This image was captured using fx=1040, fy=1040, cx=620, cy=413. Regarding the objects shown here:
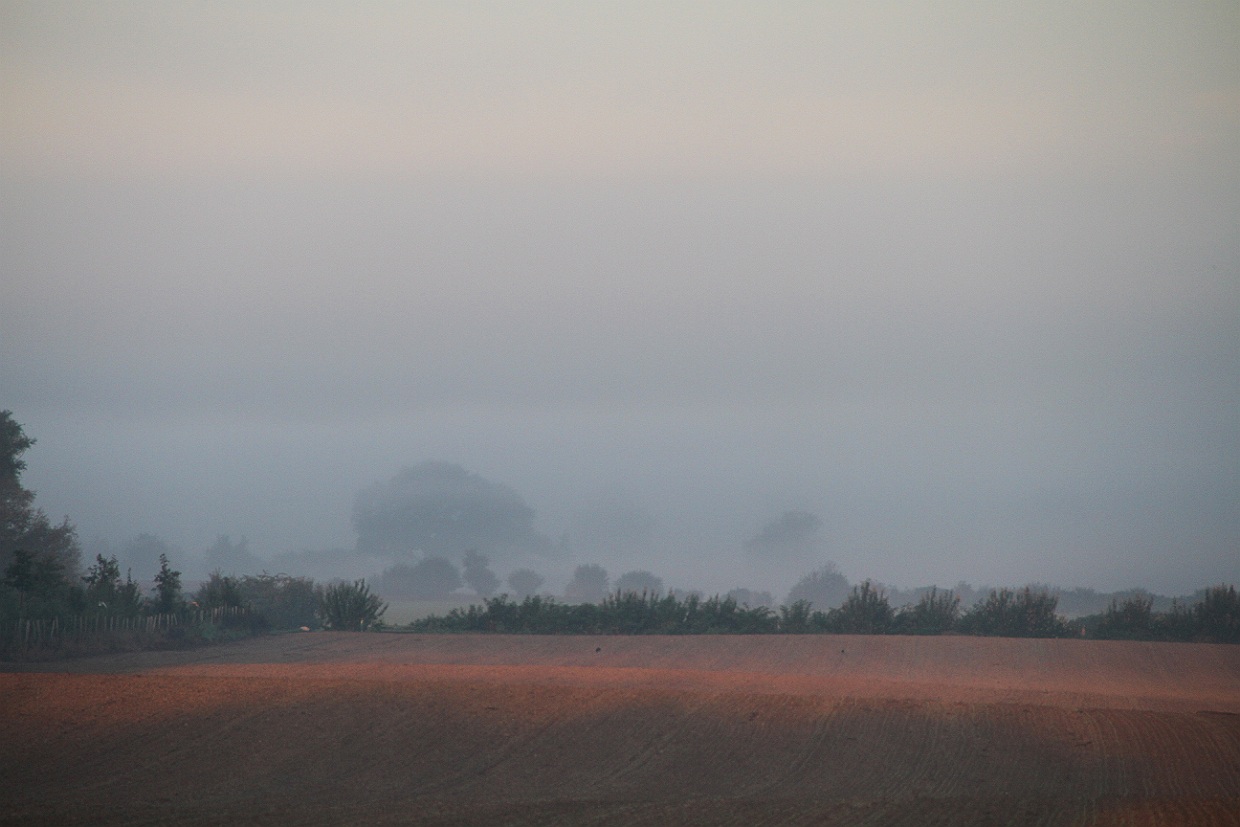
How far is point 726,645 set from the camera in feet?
105

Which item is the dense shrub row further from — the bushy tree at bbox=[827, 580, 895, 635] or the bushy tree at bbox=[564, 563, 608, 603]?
the bushy tree at bbox=[564, 563, 608, 603]

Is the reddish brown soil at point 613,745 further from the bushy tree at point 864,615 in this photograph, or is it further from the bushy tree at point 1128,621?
the bushy tree at point 864,615

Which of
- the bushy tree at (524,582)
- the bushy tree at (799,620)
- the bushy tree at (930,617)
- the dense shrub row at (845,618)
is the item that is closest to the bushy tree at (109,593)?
the dense shrub row at (845,618)

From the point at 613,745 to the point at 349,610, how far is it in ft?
74.6

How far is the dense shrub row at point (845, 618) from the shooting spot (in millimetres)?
33906

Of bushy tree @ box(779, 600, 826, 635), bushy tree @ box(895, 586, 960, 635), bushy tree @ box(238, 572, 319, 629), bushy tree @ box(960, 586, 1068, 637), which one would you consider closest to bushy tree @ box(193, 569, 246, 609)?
bushy tree @ box(238, 572, 319, 629)

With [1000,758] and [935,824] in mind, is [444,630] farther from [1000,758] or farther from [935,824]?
[935,824]

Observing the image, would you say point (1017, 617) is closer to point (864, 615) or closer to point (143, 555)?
point (864, 615)

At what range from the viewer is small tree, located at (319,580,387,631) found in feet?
125

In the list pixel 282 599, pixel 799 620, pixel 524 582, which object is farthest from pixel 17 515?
pixel 524 582

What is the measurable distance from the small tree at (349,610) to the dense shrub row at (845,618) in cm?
222

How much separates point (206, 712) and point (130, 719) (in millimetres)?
1288

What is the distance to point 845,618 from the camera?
35.9 m

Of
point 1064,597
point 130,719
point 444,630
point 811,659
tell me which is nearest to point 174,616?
point 444,630
